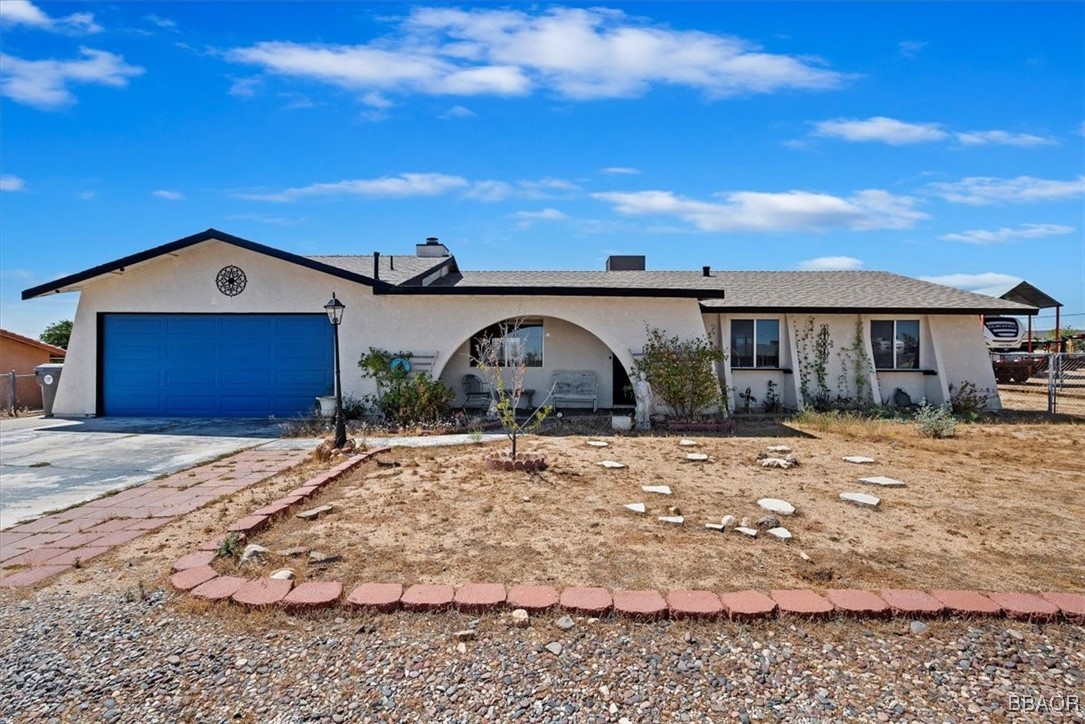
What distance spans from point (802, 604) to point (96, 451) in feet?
31.4

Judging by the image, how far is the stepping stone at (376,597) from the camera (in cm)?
318

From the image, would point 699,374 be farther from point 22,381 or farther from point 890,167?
point 22,381

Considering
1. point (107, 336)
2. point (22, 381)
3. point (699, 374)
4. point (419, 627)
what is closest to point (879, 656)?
point (419, 627)

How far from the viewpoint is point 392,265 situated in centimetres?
1435

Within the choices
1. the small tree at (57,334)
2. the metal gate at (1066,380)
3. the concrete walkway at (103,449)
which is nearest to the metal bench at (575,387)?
the concrete walkway at (103,449)

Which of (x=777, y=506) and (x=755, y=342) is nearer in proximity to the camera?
(x=777, y=506)

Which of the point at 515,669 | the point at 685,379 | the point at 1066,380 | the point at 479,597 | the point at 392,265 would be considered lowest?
the point at 515,669

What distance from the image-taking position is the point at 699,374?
1042cm

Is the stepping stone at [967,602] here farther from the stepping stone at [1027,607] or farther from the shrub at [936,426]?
the shrub at [936,426]

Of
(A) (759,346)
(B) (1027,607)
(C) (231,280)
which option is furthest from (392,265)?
(B) (1027,607)

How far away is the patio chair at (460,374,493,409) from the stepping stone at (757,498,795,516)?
803 cm

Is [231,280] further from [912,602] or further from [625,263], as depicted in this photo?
[912,602]

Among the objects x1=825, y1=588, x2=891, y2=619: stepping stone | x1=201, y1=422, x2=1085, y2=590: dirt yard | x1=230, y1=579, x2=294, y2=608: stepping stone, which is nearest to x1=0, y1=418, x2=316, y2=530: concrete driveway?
x1=201, y1=422, x2=1085, y2=590: dirt yard

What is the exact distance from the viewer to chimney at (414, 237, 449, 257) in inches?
633
